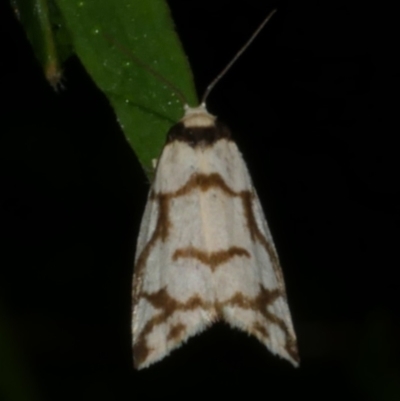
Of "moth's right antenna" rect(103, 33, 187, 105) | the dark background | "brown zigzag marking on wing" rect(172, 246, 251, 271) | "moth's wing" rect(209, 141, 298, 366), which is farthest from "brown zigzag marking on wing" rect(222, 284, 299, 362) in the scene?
the dark background

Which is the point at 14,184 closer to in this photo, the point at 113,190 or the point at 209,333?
the point at 113,190

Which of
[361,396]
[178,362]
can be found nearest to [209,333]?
[178,362]

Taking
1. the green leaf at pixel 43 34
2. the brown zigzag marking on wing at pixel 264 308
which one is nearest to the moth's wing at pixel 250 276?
the brown zigzag marking on wing at pixel 264 308

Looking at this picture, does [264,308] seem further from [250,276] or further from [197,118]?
[197,118]

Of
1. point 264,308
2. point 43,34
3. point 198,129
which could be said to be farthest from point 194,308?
point 43,34

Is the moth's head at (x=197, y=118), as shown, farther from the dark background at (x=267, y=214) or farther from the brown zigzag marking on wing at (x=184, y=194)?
the dark background at (x=267, y=214)
